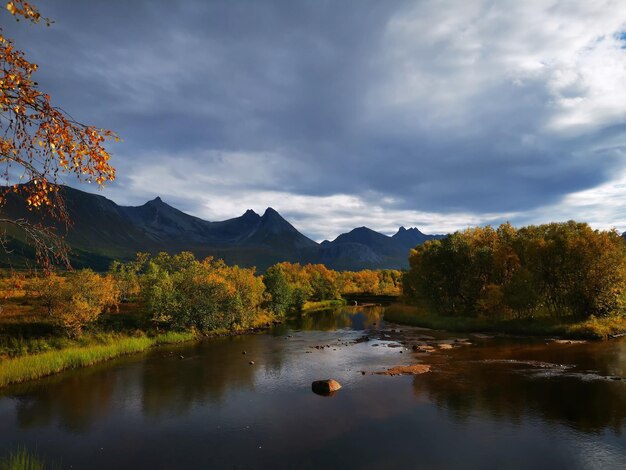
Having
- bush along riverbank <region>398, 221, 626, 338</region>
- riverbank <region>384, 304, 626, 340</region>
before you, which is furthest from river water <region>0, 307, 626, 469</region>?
bush along riverbank <region>398, 221, 626, 338</region>

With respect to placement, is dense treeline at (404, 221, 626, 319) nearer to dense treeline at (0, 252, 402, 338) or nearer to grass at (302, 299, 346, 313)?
dense treeline at (0, 252, 402, 338)

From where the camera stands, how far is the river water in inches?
1036

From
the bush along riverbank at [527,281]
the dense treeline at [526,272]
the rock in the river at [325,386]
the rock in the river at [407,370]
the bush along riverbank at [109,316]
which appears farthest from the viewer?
the dense treeline at [526,272]

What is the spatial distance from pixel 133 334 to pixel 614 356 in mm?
72790

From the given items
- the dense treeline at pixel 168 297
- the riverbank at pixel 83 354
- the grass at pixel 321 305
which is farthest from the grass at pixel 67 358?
the grass at pixel 321 305

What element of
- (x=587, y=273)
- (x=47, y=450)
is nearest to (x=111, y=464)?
(x=47, y=450)

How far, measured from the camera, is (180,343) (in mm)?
70938

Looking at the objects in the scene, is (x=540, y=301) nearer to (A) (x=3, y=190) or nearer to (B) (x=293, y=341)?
(B) (x=293, y=341)

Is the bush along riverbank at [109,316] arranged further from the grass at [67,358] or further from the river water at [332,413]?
the river water at [332,413]

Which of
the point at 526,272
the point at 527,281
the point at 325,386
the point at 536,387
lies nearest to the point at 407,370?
the point at 325,386

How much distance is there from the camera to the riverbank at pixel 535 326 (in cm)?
Answer: 6694

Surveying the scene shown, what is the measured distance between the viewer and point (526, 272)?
7831cm

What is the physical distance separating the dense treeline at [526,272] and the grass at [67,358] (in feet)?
220

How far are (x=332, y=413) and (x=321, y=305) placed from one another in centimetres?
13118
